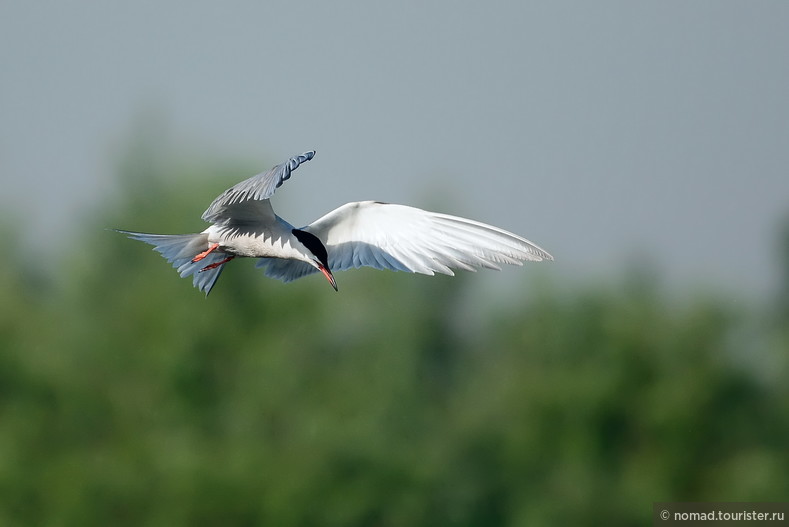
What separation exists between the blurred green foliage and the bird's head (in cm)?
902

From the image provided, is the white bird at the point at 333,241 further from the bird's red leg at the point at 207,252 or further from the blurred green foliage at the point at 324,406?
the blurred green foliage at the point at 324,406

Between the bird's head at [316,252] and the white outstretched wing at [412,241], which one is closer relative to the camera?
the white outstretched wing at [412,241]

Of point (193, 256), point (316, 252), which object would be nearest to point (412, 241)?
point (316, 252)

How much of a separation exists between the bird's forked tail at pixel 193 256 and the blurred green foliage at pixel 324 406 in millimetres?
8437

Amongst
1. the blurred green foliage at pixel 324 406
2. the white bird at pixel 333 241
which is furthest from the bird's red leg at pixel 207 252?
the blurred green foliage at pixel 324 406

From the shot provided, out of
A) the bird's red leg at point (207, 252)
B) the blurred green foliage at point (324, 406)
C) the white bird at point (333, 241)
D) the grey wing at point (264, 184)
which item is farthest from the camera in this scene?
the blurred green foliage at point (324, 406)

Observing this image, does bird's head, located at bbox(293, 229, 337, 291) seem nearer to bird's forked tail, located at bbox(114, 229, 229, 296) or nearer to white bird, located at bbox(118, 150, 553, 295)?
white bird, located at bbox(118, 150, 553, 295)

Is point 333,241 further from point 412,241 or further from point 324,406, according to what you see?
point 324,406

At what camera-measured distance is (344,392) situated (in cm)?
1623

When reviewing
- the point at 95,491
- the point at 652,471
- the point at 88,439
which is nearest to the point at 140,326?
the point at 88,439

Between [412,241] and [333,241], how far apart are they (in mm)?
573

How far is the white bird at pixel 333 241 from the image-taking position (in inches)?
200

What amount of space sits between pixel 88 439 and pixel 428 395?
7432 millimetres

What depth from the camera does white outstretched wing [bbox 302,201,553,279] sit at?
5117 millimetres
